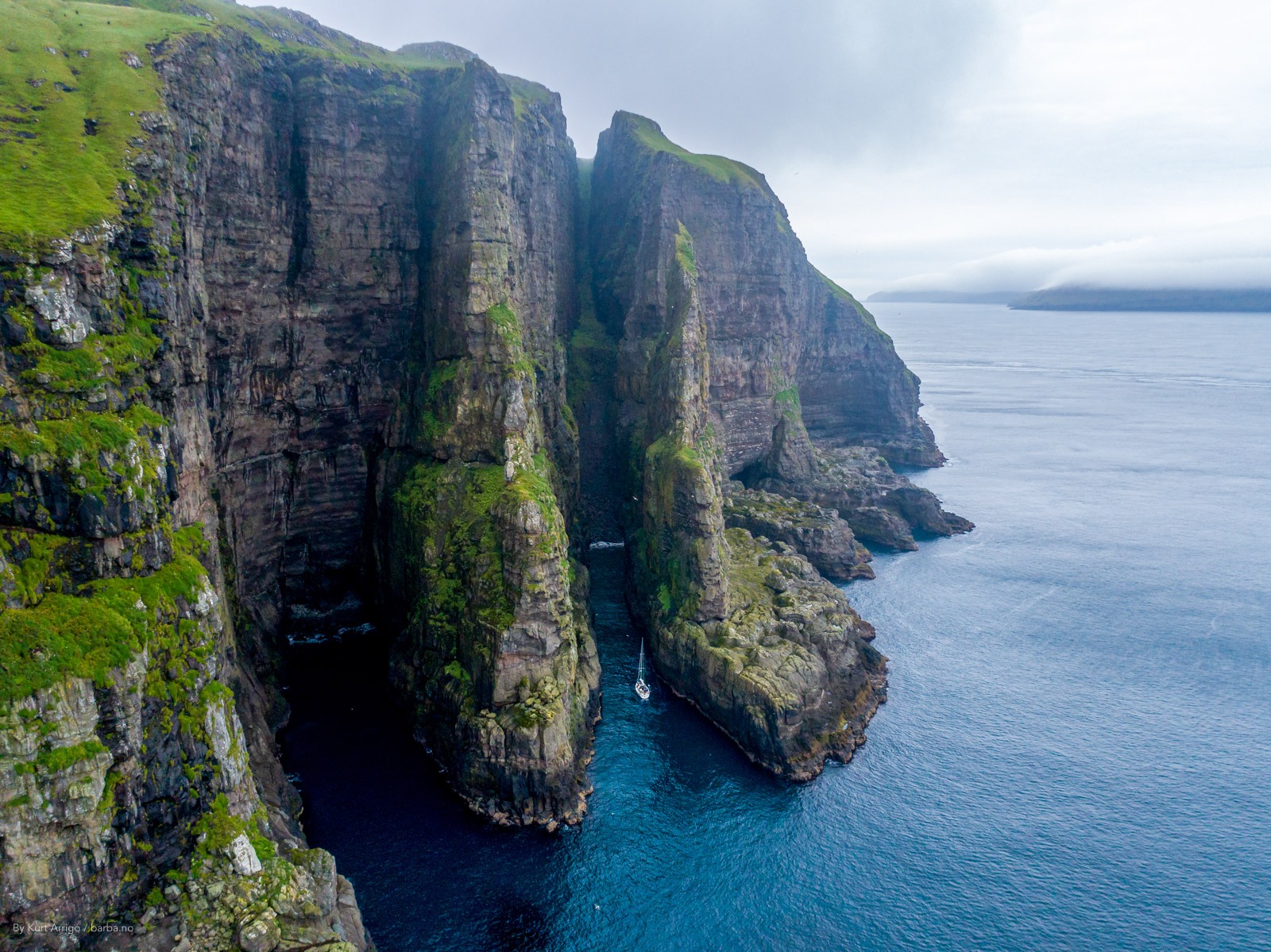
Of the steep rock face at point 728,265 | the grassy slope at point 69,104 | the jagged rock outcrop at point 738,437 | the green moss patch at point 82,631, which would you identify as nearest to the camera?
the green moss patch at point 82,631

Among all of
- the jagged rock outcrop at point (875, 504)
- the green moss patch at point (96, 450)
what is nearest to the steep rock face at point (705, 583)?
the jagged rock outcrop at point (875, 504)

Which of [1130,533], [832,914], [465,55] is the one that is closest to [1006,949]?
[832,914]

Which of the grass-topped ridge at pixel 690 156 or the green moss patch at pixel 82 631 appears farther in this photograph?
the grass-topped ridge at pixel 690 156

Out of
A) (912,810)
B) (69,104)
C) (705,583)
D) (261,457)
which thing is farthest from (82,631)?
(912,810)

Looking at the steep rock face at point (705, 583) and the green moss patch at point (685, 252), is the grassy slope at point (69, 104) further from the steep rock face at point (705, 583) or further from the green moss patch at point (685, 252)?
the steep rock face at point (705, 583)

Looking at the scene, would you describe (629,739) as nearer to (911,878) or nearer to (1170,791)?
(911,878)
